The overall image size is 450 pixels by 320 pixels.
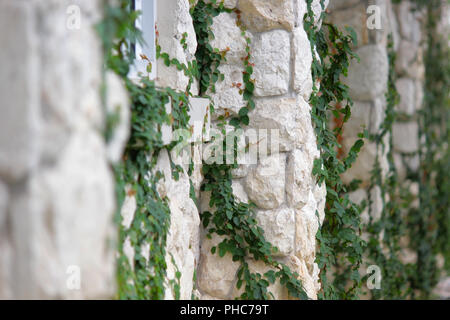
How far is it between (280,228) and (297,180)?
23cm

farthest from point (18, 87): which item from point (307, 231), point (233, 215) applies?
point (307, 231)

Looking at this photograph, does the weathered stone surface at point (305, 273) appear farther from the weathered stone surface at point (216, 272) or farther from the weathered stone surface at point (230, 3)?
the weathered stone surface at point (230, 3)

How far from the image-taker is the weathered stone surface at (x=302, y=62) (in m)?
2.24

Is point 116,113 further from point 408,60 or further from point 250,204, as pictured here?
point 408,60

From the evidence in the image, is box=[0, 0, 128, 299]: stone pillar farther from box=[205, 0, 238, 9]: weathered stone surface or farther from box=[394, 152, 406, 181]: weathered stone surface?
box=[394, 152, 406, 181]: weathered stone surface

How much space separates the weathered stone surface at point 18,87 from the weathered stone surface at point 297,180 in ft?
4.77

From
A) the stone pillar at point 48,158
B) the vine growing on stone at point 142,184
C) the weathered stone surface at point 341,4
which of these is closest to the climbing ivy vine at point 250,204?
the vine growing on stone at point 142,184

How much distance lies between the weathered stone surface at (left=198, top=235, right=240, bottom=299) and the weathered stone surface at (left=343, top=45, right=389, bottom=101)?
1694 millimetres

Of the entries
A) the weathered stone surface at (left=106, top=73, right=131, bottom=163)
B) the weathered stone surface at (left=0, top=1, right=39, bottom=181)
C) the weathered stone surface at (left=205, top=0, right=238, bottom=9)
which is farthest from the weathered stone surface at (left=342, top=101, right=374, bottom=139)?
the weathered stone surface at (left=0, top=1, right=39, bottom=181)

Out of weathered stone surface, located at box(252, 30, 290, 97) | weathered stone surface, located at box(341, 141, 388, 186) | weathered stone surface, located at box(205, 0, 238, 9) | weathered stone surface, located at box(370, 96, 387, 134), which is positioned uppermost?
weathered stone surface, located at box(205, 0, 238, 9)

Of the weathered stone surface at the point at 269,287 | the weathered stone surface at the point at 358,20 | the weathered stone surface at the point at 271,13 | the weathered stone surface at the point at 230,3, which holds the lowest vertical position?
the weathered stone surface at the point at 269,287

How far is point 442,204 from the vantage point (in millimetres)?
4238

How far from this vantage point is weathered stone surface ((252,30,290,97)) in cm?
224

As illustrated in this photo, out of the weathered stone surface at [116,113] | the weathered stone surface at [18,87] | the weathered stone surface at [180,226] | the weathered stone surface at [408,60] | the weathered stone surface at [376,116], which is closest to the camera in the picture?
the weathered stone surface at [18,87]
